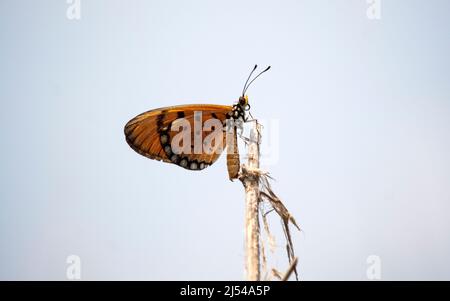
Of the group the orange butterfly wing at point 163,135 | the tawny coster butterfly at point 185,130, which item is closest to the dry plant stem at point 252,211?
the tawny coster butterfly at point 185,130

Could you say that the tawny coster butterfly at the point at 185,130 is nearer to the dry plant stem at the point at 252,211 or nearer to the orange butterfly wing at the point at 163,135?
the orange butterfly wing at the point at 163,135

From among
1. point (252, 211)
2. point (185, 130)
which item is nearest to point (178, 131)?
point (185, 130)

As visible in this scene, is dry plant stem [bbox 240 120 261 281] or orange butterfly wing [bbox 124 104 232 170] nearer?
dry plant stem [bbox 240 120 261 281]

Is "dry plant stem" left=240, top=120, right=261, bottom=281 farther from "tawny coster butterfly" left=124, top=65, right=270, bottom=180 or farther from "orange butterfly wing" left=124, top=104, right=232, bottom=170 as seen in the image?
"orange butterfly wing" left=124, top=104, right=232, bottom=170

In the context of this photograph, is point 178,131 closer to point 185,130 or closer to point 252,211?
point 185,130

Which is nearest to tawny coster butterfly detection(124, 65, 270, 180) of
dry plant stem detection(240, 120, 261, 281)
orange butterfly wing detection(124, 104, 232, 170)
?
orange butterfly wing detection(124, 104, 232, 170)

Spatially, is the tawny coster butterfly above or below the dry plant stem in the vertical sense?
above
